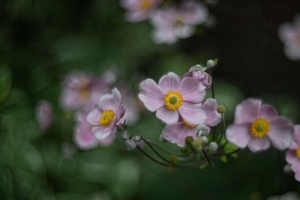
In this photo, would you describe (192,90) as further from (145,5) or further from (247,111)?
(145,5)

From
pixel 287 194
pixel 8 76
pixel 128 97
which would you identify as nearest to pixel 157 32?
pixel 128 97

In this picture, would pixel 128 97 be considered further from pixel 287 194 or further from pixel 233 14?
pixel 233 14

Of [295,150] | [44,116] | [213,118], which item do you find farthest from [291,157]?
[44,116]

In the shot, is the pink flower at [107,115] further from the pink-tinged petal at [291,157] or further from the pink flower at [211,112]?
the pink-tinged petal at [291,157]

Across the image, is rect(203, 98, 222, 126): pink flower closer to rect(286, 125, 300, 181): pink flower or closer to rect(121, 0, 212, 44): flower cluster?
rect(286, 125, 300, 181): pink flower

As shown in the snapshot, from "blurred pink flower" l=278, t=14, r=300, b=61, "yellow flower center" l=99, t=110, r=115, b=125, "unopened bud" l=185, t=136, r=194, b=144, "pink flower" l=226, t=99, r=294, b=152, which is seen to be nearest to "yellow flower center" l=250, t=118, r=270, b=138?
"pink flower" l=226, t=99, r=294, b=152

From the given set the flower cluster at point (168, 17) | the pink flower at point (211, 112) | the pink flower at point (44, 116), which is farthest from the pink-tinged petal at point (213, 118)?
the pink flower at point (44, 116)
